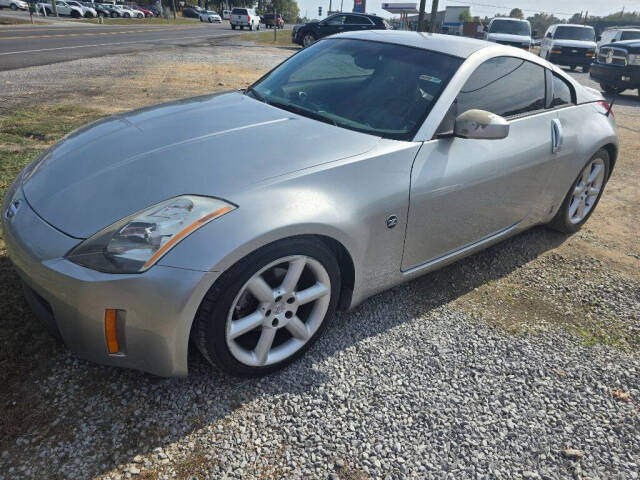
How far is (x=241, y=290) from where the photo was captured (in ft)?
6.44

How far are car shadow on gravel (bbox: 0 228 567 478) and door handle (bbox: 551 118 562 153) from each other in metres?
1.67

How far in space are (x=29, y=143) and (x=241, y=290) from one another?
450 cm

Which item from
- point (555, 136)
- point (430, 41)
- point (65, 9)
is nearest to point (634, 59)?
point (555, 136)

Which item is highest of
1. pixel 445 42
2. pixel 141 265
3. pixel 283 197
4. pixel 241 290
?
pixel 445 42

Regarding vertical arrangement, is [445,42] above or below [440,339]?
above

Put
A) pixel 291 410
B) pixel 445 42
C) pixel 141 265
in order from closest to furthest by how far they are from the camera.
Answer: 1. pixel 141 265
2. pixel 291 410
3. pixel 445 42

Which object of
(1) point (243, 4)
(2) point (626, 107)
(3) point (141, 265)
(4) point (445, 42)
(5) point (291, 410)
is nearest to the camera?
(3) point (141, 265)

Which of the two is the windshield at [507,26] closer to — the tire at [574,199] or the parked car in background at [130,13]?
the tire at [574,199]

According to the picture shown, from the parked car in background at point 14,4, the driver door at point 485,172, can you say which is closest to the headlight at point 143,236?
the driver door at point 485,172

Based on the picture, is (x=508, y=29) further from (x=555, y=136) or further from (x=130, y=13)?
(x=130, y=13)

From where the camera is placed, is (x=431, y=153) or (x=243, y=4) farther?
(x=243, y=4)

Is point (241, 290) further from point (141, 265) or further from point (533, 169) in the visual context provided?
point (533, 169)

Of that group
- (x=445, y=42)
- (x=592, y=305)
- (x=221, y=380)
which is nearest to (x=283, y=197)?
(x=221, y=380)

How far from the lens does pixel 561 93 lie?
139 inches
